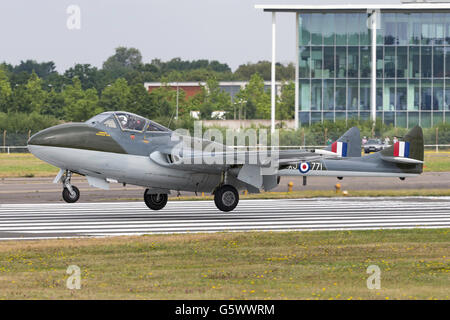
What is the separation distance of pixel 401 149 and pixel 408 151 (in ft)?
1.08

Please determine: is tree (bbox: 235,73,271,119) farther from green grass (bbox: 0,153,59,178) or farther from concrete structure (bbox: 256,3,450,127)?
green grass (bbox: 0,153,59,178)

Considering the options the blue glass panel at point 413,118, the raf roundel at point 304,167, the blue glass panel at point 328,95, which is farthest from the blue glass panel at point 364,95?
the raf roundel at point 304,167

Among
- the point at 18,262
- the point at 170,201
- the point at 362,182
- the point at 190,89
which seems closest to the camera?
the point at 18,262

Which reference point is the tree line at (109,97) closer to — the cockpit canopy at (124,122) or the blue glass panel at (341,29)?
the blue glass panel at (341,29)

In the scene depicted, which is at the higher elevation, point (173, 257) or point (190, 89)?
point (190, 89)

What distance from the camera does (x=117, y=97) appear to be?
79.1 metres

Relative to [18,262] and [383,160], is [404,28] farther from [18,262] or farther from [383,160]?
[18,262]

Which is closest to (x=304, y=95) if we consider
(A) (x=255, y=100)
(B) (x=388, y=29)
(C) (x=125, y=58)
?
(B) (x=388, y=29)

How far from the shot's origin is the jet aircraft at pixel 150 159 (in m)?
19.4

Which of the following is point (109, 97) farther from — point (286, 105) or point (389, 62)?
point (389, 62)

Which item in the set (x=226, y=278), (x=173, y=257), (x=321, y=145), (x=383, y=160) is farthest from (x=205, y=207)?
(x=321, y=145)
